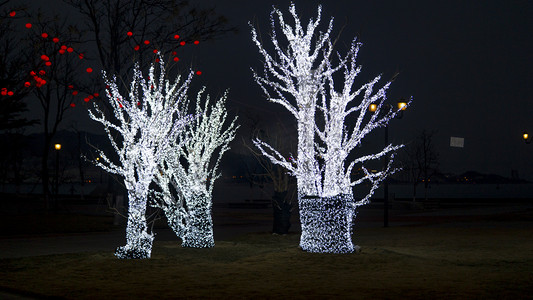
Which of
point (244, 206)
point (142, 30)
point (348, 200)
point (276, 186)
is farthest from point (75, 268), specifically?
point (244, 206)

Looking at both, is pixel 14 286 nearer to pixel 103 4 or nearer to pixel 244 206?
pixel 103 4

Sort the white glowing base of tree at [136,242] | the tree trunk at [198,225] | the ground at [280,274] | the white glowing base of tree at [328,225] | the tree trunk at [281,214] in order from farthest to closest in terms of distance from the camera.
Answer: the tree trunk at [281,214] < the tree trunk at [198,225] < the white glowing base of tree at [328,225] < the white glowing base of tree at [136,242] < the ground at [280,274]

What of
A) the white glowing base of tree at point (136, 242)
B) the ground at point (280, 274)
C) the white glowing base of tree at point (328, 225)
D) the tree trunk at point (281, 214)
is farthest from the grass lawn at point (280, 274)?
the tree trunk at point (281, 214)

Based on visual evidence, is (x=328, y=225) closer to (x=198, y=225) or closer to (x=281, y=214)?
(x=198, y=225)

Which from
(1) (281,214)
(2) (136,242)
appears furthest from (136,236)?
(1) (281,214)

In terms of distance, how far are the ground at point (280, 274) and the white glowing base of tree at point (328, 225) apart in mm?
408

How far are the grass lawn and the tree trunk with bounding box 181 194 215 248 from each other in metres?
0.41

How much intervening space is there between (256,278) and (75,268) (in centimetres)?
397

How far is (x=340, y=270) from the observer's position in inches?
484

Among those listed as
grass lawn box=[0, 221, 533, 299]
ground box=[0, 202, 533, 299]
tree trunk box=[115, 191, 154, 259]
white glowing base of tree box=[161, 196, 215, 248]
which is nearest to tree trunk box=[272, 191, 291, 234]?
ground box=[0, 202, 533, 299]

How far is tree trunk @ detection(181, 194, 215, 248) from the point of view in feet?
54.2

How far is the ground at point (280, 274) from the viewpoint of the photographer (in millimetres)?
9742

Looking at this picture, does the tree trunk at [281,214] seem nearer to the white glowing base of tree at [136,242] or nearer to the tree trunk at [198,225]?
the tree trunk at [198,225]

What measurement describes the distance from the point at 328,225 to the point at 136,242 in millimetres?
4718
